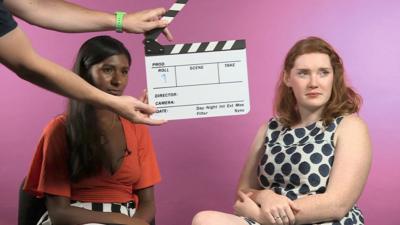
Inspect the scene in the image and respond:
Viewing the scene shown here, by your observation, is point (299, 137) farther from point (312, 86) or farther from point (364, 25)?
point (364, 25)

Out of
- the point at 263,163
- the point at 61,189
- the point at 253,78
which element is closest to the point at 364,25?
the point at 253,78

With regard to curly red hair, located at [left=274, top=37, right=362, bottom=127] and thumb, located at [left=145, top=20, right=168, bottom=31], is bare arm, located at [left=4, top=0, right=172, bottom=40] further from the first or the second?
curly red hair, located at [left=274, top=37, right=362, bottom=127]

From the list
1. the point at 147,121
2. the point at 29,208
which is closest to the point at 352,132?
the point at 147,121

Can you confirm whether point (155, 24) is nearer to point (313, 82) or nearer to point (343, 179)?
point (313, 82)

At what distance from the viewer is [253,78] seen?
7.00 feet

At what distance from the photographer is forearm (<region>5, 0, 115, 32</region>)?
1.54 meters

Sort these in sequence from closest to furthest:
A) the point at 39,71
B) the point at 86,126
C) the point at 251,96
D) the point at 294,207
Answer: the point at 39,71 → the point at 294,207 → the point at 86,126 → the point at 251,96

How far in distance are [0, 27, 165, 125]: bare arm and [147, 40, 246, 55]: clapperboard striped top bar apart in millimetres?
207

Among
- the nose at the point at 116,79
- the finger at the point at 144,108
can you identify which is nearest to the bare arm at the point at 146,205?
the nose at the point at 116,79

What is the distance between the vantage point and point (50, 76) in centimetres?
124

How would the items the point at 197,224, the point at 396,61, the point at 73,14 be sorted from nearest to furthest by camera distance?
the point at 197,224
the point at 73,14
the point at 396,61

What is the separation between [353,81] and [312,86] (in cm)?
54

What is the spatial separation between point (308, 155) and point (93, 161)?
596 mm

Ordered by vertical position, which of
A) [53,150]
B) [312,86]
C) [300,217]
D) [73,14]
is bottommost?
[300,217]
